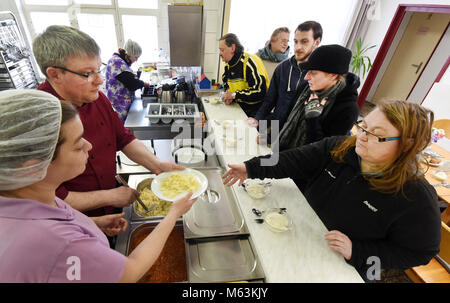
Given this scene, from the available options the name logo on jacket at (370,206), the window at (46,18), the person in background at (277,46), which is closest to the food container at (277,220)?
the name logo on jacket at (370,206)

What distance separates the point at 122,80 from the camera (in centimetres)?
304

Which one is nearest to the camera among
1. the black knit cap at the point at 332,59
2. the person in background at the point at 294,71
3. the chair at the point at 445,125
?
the black knit cap at the point at 332,59

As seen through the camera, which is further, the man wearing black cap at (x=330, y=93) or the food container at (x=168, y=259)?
the man wearing black cap at (x=330, y=93)

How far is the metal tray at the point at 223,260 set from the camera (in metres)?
1.33

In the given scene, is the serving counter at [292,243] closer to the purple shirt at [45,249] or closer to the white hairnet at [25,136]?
the purple shirt at [45,249]

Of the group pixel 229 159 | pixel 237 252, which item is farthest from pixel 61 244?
pixel 229 159

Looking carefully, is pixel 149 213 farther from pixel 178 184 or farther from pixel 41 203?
pixel 41 203

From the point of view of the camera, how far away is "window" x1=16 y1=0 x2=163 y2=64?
4.71m

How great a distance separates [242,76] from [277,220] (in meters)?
2.34

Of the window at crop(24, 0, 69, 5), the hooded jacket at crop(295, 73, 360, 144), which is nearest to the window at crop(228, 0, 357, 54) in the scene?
the window at crop(24, 0, 69, 5)

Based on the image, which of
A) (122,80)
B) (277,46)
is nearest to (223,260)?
(122,80)

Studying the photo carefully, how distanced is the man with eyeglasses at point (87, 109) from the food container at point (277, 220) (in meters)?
0.75

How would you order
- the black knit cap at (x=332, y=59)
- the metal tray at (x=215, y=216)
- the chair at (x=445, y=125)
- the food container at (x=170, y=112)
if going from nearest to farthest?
the metal tray at (x=215, y=216), the black knit cap at (x=332, y=59), the food container at (x=170, y=112), the chair at (x=445, y=125)
